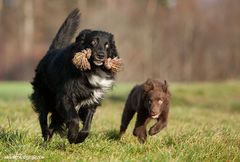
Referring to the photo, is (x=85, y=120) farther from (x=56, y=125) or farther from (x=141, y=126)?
(x=141, y=126)

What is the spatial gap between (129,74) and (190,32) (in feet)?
30.0

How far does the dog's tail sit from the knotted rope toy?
2.02 meters

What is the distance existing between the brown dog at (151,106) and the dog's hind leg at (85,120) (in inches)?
48.6

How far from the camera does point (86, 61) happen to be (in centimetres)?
644

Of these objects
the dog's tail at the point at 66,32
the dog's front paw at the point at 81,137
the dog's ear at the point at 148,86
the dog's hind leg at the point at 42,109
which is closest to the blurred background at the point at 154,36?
the dog's ear at the point at 148,86

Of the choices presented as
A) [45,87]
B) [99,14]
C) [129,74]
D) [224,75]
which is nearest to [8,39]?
[99,14]

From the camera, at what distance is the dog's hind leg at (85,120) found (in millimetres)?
6755

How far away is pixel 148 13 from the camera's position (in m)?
49.5

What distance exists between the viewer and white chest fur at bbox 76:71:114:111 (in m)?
6.75

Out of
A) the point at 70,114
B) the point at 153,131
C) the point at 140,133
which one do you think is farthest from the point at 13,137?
the point at 153,131

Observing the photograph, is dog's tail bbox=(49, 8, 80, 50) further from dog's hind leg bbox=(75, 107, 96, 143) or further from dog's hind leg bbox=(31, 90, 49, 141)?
dog's hind leg bbox=(75, 107, 96, 143)

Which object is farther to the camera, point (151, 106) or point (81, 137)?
point (151, 106)

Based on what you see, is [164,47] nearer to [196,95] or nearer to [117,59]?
[196,95]

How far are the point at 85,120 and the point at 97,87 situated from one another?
0.56 m
